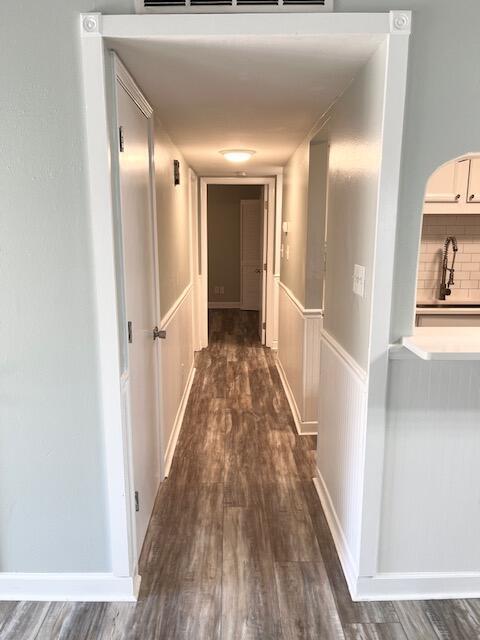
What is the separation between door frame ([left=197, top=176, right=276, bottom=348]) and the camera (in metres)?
5.49

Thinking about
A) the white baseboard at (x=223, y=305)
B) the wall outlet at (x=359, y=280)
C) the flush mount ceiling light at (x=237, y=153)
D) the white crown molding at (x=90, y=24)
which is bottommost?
the white baseboard at (x=223, y=305)

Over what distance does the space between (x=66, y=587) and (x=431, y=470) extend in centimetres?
153

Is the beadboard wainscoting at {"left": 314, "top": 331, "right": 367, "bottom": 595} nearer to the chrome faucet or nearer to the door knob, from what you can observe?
the door knob

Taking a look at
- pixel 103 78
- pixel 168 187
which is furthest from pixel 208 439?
pixel 103 78

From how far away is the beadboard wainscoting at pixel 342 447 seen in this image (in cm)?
192

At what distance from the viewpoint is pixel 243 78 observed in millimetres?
1861

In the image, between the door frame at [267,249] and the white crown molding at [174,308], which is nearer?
the white crown molding at [174,308]

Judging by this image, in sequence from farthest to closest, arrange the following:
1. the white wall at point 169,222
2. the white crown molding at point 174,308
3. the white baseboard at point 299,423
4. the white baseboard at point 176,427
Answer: the white baseboard at point 299,423 → the white baseboard at point 176,427 → the white crown molding at point 174,308 → the white wall at point 169,222

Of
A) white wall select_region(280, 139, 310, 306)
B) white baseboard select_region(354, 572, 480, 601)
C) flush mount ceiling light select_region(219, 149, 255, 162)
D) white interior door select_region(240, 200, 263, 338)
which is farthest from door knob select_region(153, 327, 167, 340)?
white interior door select_region(240, 200, 263, 338)

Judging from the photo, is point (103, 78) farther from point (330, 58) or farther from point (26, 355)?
point (26, 355)

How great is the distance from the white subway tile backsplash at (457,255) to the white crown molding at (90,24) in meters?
2.66

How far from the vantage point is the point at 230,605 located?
1.88m

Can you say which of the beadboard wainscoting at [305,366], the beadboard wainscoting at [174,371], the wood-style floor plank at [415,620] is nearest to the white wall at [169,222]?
the beadboard wainscoting at [174,371]

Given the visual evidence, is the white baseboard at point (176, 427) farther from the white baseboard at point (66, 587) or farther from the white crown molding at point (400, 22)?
the white crown molding at point (400, 22)
